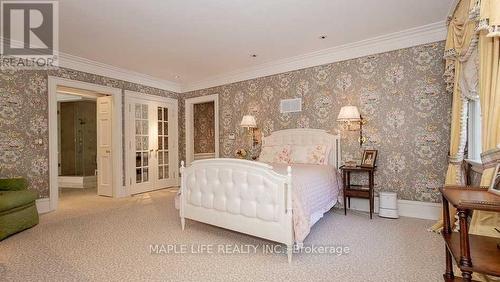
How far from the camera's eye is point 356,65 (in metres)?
4.02

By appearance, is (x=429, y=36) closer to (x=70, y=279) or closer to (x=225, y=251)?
(x=225, y=251)

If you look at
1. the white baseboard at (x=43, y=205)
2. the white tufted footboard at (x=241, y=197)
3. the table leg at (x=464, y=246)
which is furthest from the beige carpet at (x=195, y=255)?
the table leg at (x=464, y=246)

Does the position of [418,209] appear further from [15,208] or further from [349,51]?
[15,208]

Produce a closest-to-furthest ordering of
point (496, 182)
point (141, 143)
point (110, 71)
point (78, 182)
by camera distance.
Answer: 1. point (496, 182)
2. point (110, 71)
3. point (141, 143)
4. point (78, 182)

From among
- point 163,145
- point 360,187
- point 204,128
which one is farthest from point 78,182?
point 360,187

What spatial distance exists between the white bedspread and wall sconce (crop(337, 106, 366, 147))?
2.28 ft

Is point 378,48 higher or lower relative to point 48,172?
higher

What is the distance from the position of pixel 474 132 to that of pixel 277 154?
8.39 ft

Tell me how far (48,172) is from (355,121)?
4.99 metres

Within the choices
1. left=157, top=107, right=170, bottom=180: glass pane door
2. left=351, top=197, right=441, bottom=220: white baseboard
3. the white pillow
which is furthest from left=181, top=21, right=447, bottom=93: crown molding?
left=351, top=197, right=441, bottom=220: white baseboard

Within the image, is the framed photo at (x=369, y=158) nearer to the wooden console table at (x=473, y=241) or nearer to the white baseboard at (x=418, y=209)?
the white baseboard at (x=418, y=209)

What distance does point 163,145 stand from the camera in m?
6.12

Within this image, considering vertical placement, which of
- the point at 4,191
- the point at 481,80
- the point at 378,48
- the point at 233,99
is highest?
the point at 378,48

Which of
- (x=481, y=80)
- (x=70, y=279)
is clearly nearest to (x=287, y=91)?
(x=481, y=80)
